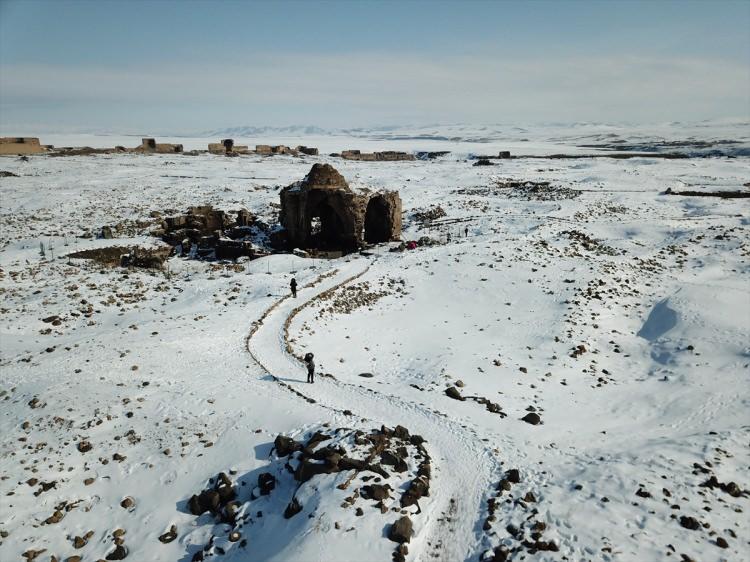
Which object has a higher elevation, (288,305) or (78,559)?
(288,305)

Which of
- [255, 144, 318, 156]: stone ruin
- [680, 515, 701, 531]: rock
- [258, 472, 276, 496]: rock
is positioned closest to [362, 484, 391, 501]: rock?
[258, 472, 276, 496]: rock

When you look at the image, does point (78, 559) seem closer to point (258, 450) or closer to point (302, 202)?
point (258, 450)

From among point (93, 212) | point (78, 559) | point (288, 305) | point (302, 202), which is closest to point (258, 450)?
point (78, 559)

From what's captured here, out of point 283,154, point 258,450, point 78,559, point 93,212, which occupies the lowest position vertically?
point 78,559

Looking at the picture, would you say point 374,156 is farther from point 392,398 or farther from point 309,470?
point 309,470

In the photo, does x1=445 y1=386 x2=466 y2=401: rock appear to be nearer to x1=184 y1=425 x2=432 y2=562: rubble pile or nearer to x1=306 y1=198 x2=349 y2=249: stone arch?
x1=184 y1=425 x2=432 y2=562: rubble pile

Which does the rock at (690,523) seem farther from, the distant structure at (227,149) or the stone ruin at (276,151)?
the stone ruin at (276,151)

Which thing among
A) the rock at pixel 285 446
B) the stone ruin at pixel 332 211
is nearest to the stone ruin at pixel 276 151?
the stone ruin at pixel 332 211
